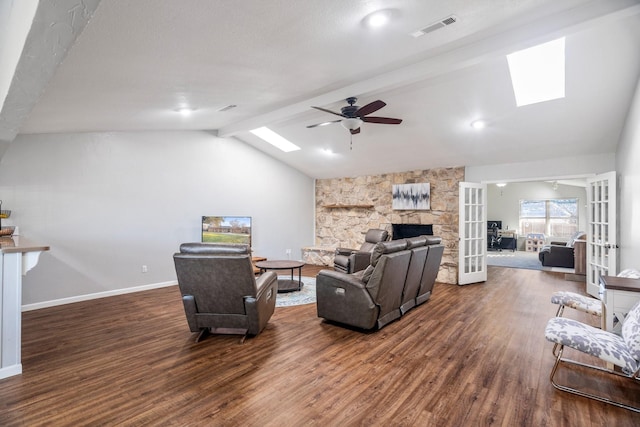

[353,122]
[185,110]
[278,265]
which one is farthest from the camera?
[278,265]

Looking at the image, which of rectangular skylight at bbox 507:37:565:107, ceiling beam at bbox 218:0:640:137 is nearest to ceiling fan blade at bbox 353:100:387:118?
ceiling beam at bbox 218:0:640:137

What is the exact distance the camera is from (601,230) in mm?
4934

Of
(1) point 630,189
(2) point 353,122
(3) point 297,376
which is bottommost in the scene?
(3) point 297,376

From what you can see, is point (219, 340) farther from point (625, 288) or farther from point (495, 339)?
point (625, 288)

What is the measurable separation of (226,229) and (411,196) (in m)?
3.99

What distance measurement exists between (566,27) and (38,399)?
5.11 metres

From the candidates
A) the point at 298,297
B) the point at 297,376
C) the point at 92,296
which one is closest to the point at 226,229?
the point at 298,297

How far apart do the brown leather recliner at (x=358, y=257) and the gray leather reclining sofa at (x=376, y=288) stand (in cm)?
168

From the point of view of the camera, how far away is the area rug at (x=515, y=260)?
330 inches

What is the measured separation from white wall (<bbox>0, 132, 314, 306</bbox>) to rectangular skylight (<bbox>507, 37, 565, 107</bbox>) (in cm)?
518

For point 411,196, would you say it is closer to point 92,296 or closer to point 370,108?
point 370,108

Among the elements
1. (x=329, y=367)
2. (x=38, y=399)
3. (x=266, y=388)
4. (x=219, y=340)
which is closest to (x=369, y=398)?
(x=329, y=367)

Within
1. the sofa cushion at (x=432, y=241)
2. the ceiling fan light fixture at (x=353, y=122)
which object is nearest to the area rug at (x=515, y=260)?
the sofa cushion at (x=432, y=241)

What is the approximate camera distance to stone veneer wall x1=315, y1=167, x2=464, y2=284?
6367 mm
